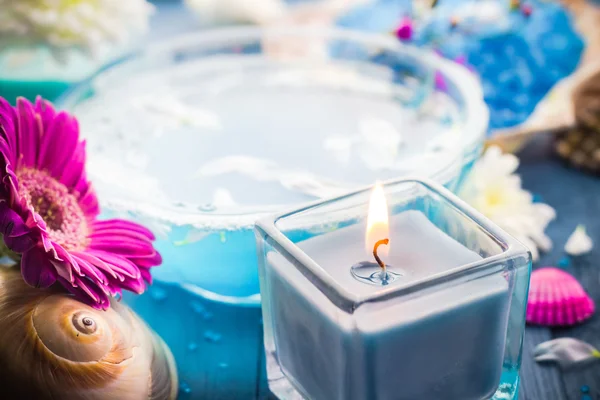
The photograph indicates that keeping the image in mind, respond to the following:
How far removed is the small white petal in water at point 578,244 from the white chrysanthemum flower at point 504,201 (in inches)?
0.7

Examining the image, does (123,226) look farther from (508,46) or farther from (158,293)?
(508,46)

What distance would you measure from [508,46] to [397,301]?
617mm

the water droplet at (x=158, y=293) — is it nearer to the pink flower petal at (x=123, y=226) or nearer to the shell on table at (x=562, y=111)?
the pink flower petal at (x=123, y=226)

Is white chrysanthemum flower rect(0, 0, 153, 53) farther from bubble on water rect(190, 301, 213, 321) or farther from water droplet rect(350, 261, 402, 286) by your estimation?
water droplet rect(350, 261, 402, 286)

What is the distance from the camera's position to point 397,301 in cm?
39

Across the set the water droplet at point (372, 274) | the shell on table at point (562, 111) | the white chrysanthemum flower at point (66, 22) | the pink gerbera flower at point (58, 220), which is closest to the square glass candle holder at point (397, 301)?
the water droplet at point (372, 274)

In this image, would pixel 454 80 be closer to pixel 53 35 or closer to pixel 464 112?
pixel 464 112

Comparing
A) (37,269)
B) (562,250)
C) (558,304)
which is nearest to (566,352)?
(558,304)

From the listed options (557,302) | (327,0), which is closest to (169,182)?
(557,302)

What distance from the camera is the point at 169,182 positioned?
0.63 m

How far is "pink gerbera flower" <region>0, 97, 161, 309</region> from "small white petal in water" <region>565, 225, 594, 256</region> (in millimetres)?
385

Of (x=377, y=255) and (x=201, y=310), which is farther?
(x=201, y=310)

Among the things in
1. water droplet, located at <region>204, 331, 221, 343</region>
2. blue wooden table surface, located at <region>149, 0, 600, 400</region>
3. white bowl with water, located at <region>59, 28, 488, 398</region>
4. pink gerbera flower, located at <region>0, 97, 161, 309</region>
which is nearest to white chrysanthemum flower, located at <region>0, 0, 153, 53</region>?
white bowl with water, located at <region>59, 28, 488, 398</region>

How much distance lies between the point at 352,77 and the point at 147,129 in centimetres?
24
